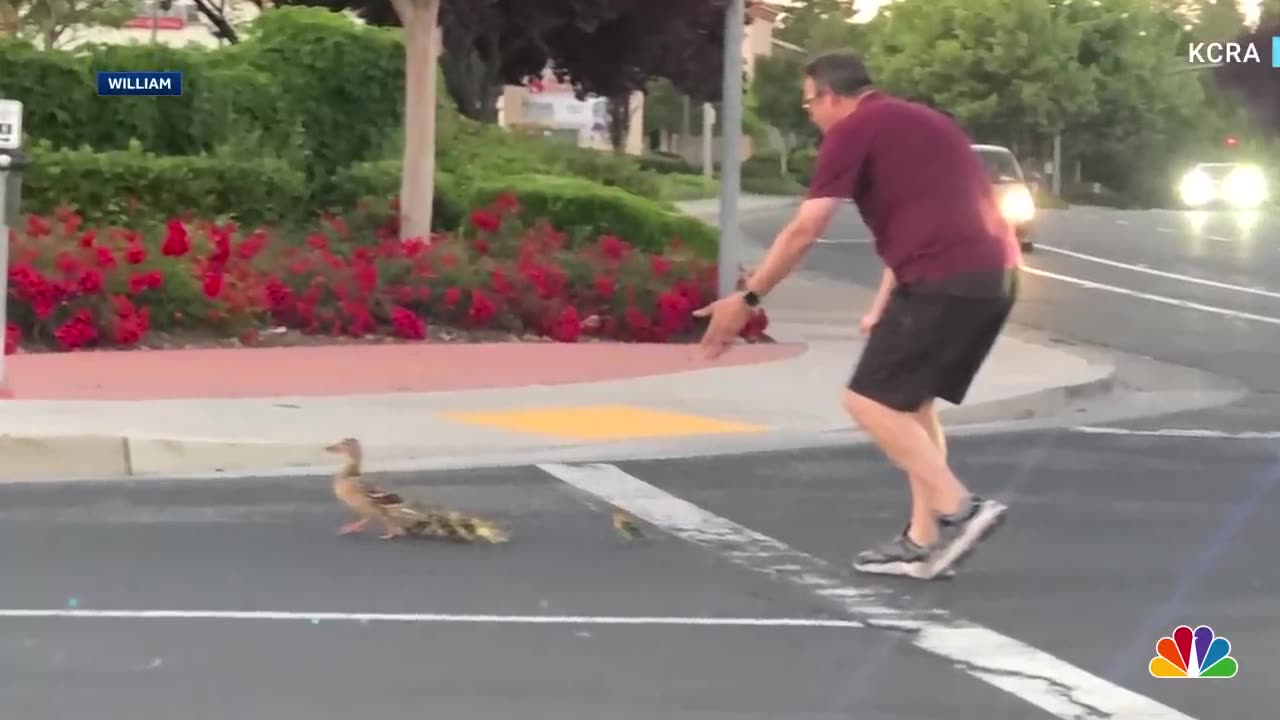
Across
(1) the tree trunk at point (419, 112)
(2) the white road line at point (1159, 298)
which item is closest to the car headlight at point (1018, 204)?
(2) the white road line at point (1159, 298)

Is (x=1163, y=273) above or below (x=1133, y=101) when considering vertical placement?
below

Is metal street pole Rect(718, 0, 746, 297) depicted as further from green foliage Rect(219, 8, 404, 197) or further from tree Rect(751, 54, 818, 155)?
tree Rect(751, 54, 818, 155)

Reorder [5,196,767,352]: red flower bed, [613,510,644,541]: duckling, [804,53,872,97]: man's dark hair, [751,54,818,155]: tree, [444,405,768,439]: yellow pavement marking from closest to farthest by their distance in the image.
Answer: [804,53,872,97]: man's dark hair → [613,510,644,541]: duckling → [444,405,768,439]: yellow pavement marking → [5,196,767,352]: red flower bed → [751,54,818,155]: tree

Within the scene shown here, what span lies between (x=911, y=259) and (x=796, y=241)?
425mm

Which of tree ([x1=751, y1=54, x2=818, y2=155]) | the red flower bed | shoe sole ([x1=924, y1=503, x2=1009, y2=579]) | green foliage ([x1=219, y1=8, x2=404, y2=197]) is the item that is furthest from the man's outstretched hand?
tree ([x1=751, y1=54, x2=818, y2=155])

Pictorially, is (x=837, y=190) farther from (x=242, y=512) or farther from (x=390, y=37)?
(x=390, y=37)

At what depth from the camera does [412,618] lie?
6.80m

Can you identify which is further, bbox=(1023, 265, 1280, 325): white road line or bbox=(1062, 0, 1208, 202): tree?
bbox=(1062, 0, 1208, 202): tree

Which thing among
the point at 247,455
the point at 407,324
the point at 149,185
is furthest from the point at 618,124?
the point at 247,455

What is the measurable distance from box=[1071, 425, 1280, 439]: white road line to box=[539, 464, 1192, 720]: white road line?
389cm

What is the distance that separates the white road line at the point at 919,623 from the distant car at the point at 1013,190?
17719mm

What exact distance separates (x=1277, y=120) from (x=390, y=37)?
36.6 meters

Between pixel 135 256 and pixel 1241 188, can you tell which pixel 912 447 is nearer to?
pixel 135 256

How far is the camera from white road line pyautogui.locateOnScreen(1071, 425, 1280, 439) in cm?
1229
